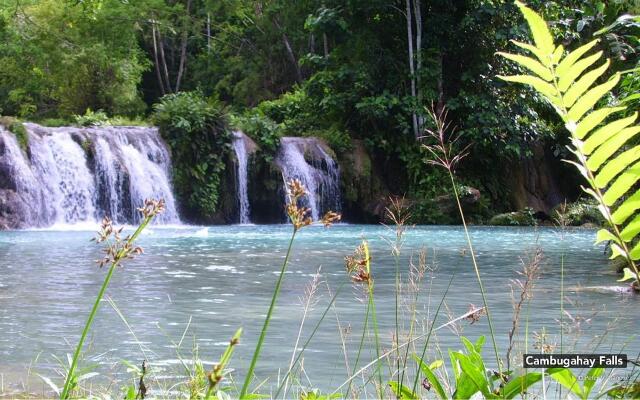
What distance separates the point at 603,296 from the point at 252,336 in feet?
10.6

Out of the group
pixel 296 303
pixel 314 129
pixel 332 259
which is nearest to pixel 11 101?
pixel 314 129

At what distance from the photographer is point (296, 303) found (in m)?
7.28

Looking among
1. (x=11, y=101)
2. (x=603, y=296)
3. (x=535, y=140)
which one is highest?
(x=11, y=101)

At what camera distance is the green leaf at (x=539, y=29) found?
1412 millimetres

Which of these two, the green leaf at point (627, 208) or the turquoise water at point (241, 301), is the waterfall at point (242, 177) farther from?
the green leaf at point (627, 208)

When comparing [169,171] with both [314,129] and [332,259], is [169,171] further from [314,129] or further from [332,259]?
[332,259]

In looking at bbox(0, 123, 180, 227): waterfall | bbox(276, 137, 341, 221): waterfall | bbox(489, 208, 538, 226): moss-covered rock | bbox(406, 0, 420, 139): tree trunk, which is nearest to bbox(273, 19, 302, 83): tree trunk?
bbox(406, 0, 420, 139): tree trunk

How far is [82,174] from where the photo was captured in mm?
19906

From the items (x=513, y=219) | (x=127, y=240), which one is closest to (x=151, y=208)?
(x=127, y=240)
